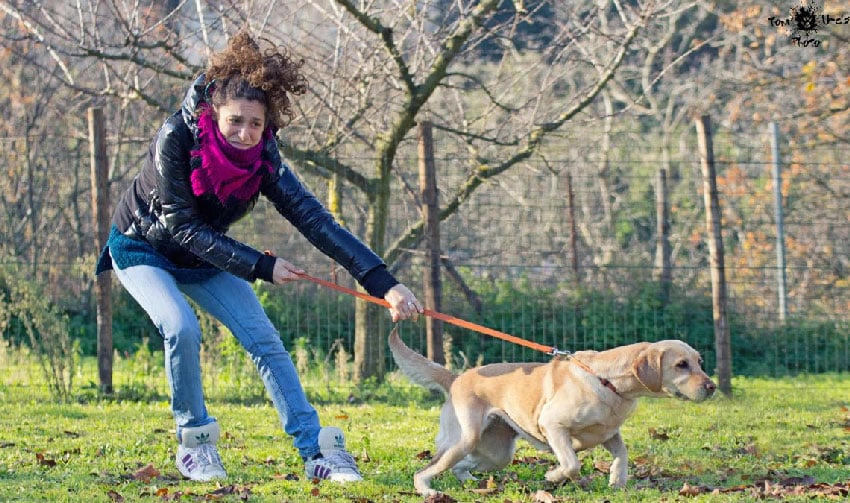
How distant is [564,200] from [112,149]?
5.54m

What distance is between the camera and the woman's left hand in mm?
5012

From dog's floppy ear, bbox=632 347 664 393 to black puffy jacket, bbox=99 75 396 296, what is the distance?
1.21 meters

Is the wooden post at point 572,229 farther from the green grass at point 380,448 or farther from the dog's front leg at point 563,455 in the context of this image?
the dog's front leg at point 563,455

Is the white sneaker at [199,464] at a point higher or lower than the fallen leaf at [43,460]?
higher

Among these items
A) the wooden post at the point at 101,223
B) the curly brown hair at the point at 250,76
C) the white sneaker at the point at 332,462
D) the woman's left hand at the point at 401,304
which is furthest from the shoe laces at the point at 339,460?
the wooden post at the point at 101,223

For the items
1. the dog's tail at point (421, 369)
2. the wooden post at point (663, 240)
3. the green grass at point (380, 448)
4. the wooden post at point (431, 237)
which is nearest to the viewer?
the green grass at point (380, 448)

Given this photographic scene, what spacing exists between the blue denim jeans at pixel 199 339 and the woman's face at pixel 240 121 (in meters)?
0.77

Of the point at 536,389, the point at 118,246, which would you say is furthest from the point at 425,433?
the point at 118,246

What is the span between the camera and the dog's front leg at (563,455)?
5145 mm

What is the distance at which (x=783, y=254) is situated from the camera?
10383mm

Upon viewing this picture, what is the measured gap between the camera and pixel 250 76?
16.3 feet

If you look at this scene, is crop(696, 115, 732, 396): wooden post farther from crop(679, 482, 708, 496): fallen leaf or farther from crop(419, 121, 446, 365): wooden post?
crop(679, 482, 708, 496): fallen leaf

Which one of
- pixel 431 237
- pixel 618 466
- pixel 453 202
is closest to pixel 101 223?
pixel 431 237

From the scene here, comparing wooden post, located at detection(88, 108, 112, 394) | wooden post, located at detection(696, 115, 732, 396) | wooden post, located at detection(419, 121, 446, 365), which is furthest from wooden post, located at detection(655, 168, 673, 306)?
wooden post, located at detection(88, 108, 112, 394)
